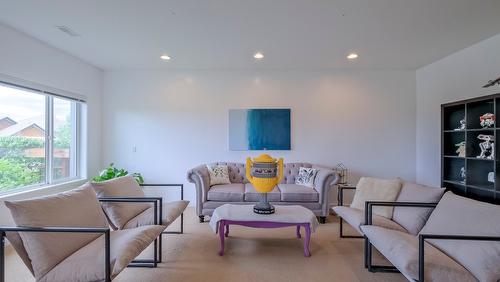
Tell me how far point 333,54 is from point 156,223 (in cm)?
335

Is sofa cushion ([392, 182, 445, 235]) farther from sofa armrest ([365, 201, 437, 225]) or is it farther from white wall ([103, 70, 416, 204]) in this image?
white wall ([103, 70, 416, 204])

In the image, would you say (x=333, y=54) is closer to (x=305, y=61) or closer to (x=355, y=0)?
(x=305, y=61)

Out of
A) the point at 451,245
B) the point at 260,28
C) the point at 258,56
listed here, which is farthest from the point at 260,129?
the point at 451,245

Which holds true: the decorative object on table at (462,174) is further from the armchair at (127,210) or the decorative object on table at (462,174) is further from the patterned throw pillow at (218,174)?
the armchair at (127,210)

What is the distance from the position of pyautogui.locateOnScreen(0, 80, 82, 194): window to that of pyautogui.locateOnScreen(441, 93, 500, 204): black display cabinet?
5706 mm

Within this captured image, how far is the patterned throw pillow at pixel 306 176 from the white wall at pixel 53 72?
12.2ft

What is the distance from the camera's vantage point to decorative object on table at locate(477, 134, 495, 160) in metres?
2.97

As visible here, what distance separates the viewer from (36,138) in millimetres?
3508

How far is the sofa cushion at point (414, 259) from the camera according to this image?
5.01ft

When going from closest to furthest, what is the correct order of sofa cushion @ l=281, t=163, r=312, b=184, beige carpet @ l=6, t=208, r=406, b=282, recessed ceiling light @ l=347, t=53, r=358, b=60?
beige carpet @ l=6, t=208, r=406, b=282, recessed ceiling light @ l=347, t=53, r=358, b=60, sofa cushion @ l=281, t=163, r=312, b=184

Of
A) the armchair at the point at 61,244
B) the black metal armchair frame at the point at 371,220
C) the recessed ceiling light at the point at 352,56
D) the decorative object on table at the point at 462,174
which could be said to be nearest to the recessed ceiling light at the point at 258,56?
the recessed ceiling light at the point at 352,56

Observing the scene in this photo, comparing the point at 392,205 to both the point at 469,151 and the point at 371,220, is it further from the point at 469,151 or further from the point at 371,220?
the point at 469,151

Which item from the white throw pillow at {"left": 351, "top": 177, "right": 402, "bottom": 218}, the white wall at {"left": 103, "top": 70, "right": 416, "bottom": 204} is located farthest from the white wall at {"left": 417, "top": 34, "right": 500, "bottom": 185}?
the white throw pillow at {"left": 351, "top": 177, "right": 402, "bottom": 218}

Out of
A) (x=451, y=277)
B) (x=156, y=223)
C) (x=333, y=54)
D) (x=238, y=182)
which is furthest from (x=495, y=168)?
(x=156, y=223)
